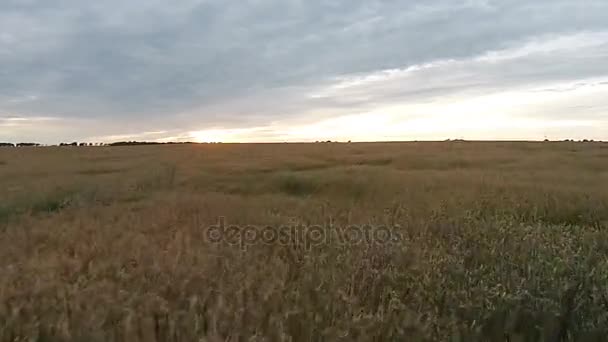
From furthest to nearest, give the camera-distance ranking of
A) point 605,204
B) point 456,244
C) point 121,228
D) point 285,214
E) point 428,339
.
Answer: point 605,204
point 285,214
point 121,228
point 456,244
point 428,339

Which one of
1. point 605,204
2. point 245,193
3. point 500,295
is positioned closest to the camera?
point 500,295

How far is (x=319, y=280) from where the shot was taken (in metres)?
2.96

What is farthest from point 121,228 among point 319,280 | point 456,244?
point 456,244

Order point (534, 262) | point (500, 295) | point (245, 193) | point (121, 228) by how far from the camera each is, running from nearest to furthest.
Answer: point (500, 295) → point (534, 262) → point (121, 228) → point (245, 193)

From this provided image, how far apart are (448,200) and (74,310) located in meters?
5.20

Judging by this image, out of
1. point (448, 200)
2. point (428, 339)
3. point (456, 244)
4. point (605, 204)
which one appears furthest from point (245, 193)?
point (428, 339)

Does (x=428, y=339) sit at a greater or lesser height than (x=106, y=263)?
lesser

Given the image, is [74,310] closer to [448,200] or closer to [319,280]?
[319,280]

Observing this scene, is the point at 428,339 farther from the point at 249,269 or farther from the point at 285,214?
the point at 285,214

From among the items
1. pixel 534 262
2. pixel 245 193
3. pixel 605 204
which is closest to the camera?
pixel 534 262

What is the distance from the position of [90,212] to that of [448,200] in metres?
5.02

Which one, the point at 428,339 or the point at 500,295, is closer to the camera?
the point at 428,339

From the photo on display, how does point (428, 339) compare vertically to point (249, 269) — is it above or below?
below

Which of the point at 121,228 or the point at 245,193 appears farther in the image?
the point at 245,193
